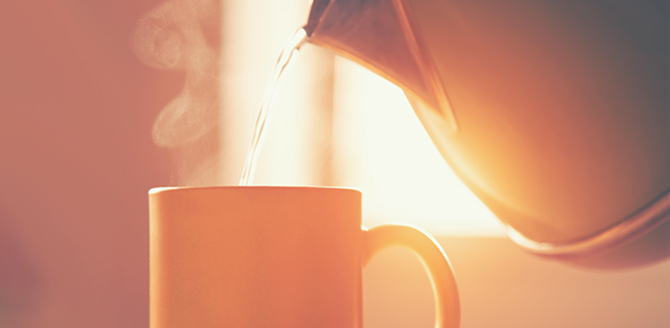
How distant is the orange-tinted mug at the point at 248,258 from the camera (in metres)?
0.34

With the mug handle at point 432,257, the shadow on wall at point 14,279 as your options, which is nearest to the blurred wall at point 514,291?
the mug handle at point 432,257

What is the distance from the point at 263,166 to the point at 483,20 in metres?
0.57

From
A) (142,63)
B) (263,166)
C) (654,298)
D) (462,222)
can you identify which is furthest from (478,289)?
(142,63)

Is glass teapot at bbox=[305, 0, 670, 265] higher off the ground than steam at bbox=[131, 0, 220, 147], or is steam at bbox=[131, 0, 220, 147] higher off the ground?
steam at bbox=[131, 0, 220, 147]

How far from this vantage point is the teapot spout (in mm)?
390

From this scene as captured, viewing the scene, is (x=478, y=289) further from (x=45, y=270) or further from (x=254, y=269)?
(x=45, y=270)

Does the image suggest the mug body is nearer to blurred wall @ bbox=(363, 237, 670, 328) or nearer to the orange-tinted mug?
the orange-tinted mug

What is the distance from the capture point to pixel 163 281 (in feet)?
1.19

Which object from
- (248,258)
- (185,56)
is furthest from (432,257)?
(185,56)

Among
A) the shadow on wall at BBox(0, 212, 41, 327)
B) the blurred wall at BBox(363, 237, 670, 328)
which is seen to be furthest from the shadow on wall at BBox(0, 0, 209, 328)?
the blurred wall at BBox(363, 237, 670, 328)

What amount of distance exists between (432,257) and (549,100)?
0.55 ft

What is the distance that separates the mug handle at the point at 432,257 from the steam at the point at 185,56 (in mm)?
487

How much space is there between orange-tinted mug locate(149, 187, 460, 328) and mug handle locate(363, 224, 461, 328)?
0.05 meters

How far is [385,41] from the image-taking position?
0.40 m
